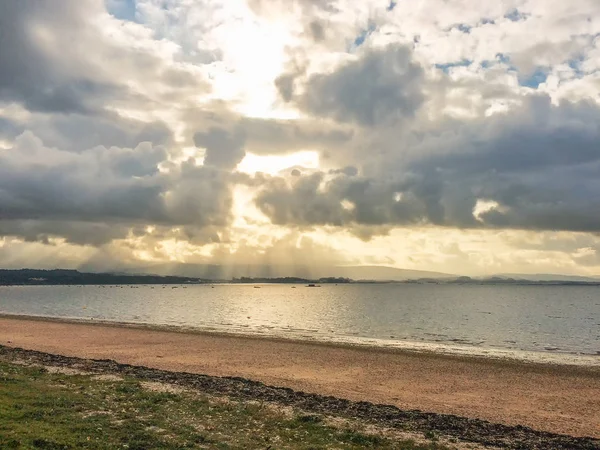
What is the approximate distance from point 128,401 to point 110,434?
15.5ft

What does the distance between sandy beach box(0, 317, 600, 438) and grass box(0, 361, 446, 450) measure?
26.0ft

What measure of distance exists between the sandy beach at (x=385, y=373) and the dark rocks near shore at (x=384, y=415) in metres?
2.34

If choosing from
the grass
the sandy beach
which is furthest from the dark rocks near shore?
the sandy beach

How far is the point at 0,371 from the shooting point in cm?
2397

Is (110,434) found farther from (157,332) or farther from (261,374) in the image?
(157,332)

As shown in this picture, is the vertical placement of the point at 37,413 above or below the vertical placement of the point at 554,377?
above

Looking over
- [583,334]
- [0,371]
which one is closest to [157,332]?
[0,371]

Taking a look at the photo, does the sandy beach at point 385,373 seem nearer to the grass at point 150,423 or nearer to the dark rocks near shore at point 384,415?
the dark rocks near shore at point 384,415

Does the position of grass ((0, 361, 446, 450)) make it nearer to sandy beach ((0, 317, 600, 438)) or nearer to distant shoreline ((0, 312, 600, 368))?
sandy beach ((0, 317, 600, 438))

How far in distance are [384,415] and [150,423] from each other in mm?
9309

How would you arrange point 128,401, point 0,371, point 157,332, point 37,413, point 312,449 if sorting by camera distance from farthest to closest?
point 157,332, point 0,371, point 128,401, point 37,413, point 312,449

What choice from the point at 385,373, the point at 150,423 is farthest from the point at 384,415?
the point at 385,373

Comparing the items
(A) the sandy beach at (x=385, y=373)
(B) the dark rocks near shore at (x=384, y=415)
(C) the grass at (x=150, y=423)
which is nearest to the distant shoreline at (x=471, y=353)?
(A) the sandy beach at (x=385, y=373)

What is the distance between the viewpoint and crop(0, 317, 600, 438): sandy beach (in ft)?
80.0
